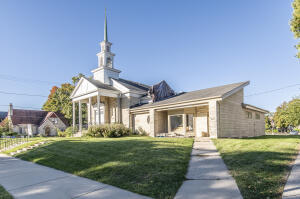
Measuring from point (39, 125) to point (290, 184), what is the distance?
39567 millimetres

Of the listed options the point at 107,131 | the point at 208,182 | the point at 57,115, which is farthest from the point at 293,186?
the point at 57,115

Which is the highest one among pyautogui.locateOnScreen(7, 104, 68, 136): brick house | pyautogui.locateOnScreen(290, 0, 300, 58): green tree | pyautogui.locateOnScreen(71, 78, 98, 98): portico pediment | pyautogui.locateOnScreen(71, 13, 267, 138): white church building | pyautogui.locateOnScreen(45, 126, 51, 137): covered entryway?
pyautogui.locateOnScreen(290, 0, 300, 58): green tree

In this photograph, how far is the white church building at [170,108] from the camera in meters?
12.5

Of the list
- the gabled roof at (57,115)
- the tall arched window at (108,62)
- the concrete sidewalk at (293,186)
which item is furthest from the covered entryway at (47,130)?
the concrete sidewalk at (293,186)

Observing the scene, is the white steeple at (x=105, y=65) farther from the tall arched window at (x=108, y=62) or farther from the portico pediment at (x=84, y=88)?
the portico pediment at (x=84, y=88)

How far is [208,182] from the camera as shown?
4.35 metres

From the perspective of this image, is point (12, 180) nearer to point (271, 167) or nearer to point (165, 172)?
point (165, 172)

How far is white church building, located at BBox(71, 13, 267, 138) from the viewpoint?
12.5 meters

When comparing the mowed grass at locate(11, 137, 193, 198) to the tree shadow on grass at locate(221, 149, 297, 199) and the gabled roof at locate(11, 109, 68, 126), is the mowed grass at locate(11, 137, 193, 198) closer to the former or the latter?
the tree shadow on grass at locate(221, 149, 297, 199)

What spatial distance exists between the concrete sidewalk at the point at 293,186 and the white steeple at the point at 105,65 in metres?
19.5

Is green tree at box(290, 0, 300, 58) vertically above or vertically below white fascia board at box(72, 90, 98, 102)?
above

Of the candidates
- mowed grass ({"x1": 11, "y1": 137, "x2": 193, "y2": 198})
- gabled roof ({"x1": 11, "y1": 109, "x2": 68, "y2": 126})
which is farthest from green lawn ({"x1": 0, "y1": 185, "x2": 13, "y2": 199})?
gabled roof ({"x1": 11, "y1": 109, "x2": 68, "y2": 126})

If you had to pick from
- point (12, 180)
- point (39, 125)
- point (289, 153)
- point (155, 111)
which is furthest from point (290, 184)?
point (39, 125)

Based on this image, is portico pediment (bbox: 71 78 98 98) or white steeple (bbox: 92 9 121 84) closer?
portico pediment (bbox: 71 78 98 98)
